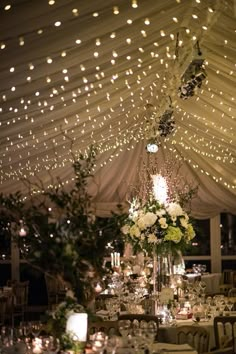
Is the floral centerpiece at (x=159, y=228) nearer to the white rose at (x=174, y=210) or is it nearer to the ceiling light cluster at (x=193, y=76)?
the white rose at (x=174, y=210)

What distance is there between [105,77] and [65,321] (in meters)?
2.65

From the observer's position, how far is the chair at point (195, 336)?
16.6 ft

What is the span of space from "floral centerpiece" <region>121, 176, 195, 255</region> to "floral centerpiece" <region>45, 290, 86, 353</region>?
8.58 ft

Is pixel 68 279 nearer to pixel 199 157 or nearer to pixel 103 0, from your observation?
pixel 103 0

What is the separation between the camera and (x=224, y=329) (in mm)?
5730

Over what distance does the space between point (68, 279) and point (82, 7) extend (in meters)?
1.58

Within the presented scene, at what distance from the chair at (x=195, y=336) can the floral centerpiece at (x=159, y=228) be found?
105cm

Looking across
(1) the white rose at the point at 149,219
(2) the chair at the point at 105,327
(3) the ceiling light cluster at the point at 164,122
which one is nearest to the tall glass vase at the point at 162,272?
(1) the white rose at the point at 149,219

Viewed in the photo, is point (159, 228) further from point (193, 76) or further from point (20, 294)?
point (20, 294)

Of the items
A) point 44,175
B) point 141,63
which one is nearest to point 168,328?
point 141,63

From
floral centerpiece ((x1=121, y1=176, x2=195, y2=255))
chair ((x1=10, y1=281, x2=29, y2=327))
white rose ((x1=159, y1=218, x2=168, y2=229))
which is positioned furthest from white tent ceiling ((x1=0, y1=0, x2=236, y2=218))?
chair ((x1=10, y1=281, x2=29, y2=327))

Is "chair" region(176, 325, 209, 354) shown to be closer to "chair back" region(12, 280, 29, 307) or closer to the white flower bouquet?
the white flower bouquet

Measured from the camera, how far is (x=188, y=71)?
5.80 meters

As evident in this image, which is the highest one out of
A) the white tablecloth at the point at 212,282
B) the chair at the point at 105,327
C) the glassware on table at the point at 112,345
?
the white tablecloth at the point at 212,282
